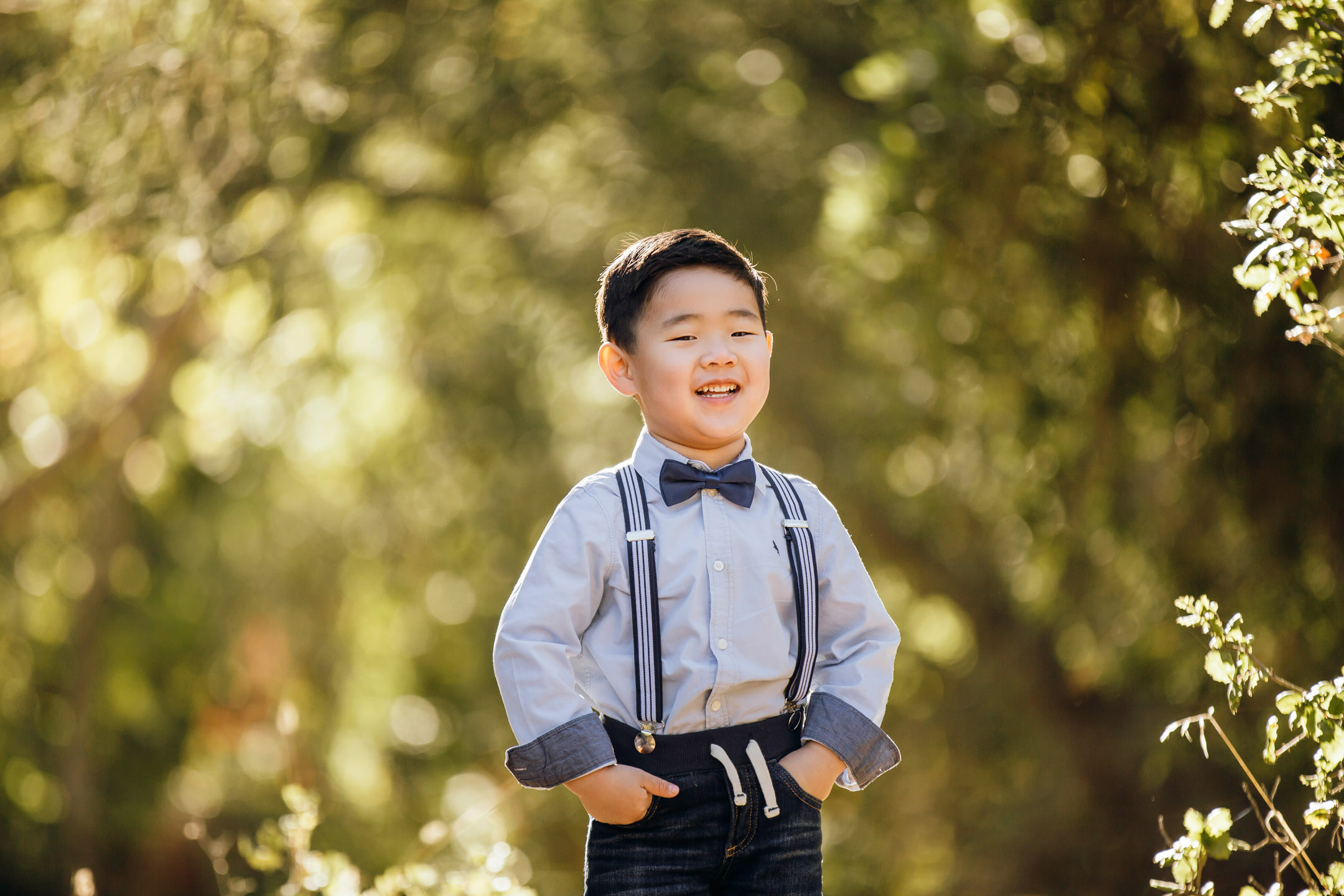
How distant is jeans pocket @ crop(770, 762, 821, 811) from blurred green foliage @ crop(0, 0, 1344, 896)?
53.3 inches

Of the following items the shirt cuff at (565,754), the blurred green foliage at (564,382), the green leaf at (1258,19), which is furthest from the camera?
the blurred green foliage at (564,382)

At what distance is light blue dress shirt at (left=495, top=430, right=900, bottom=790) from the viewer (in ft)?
6.00

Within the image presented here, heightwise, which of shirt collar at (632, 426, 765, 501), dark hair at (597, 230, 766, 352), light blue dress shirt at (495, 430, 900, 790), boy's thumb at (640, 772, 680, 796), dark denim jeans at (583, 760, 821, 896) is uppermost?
dark hair at (597, 230, 766, 352)

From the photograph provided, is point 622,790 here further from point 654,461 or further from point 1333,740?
point 1333,740

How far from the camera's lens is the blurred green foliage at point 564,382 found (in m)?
4.13

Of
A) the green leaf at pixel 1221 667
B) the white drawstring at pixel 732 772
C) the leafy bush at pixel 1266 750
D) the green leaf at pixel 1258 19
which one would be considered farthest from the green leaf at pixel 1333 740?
the green leaf at pixel 1258 19

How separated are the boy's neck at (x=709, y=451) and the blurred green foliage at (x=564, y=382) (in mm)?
1295

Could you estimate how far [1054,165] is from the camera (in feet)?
14.5

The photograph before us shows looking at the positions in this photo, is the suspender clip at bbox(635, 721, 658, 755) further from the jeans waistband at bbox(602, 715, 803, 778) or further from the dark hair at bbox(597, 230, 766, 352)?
the dark hair at bbox(597, 230, 766, 352)

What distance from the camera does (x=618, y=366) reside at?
6.92ft

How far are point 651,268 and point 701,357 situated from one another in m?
0.18

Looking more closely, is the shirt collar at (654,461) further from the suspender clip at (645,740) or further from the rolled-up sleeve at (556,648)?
the suspender clip at (645,740)

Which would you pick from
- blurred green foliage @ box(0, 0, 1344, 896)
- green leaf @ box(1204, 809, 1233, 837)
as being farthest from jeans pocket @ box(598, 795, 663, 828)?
blurred green foliage @ box(0, 0, 1344, 896)

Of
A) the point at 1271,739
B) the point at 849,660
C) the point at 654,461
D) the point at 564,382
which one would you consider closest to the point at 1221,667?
the point at 1271,739
